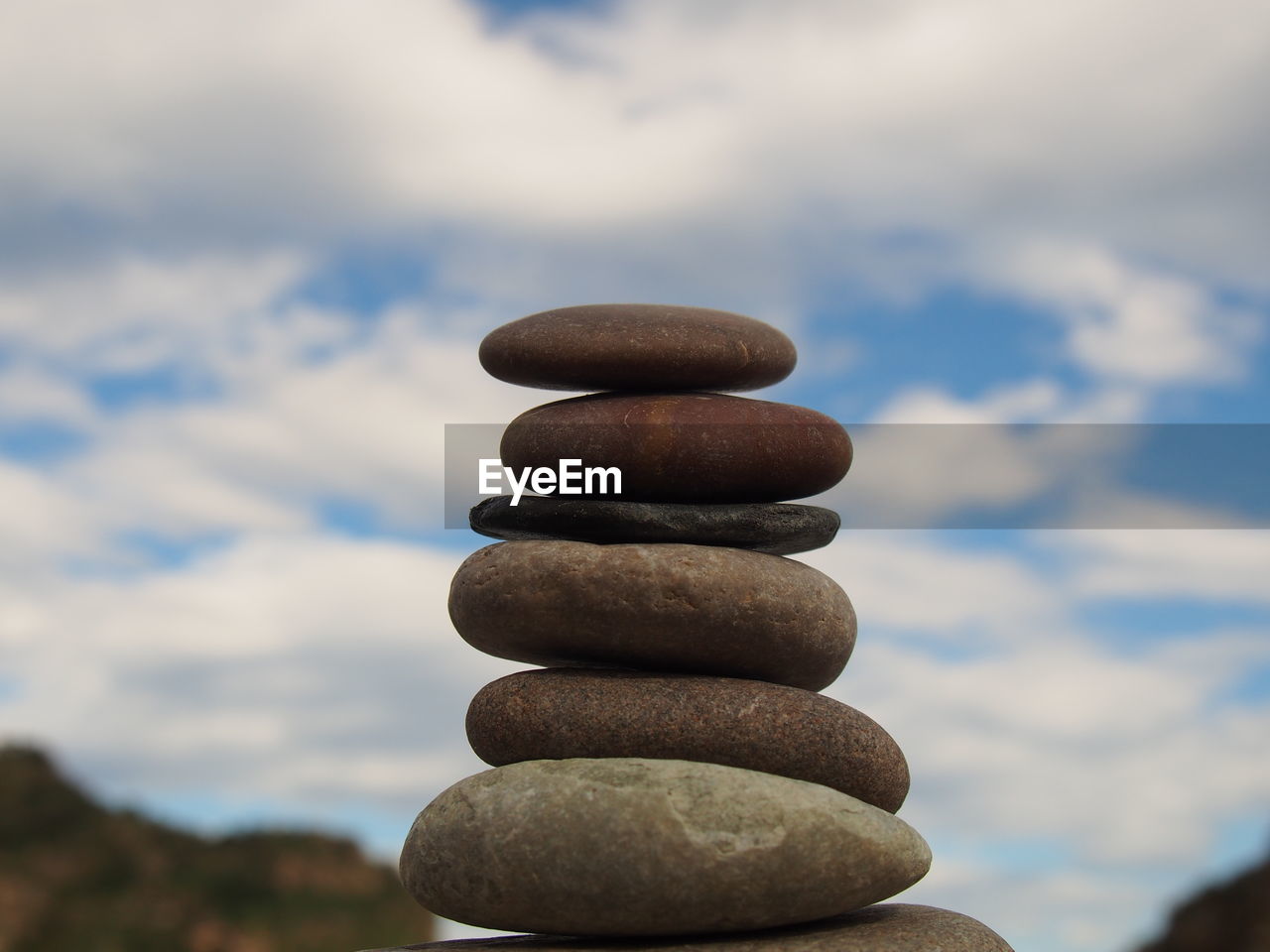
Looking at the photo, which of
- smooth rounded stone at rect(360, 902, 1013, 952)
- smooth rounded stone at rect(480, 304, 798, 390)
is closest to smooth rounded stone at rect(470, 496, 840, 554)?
smooth rounded stone at rect(480, 304, 798, 390)

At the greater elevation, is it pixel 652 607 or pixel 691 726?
pixel 652 607

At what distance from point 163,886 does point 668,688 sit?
10029 mm

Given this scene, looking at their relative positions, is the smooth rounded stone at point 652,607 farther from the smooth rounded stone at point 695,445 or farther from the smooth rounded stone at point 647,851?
the smooth rounded stone at point 647,851

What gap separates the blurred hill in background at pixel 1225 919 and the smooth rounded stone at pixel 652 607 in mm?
8342

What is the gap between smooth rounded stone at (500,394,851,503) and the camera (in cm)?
796

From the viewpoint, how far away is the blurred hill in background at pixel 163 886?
14.3 m

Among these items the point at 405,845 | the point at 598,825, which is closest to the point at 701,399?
the point at 598,825

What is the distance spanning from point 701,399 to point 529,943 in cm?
355

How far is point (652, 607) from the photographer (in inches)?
297

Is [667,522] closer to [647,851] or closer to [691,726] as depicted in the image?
[691,726]

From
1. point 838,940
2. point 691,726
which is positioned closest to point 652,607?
point 691,726

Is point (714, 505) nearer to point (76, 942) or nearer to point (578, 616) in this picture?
point (578, 616)

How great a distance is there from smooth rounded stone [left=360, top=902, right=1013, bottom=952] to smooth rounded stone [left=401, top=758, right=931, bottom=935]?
0.12 meters

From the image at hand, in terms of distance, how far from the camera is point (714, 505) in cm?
813
